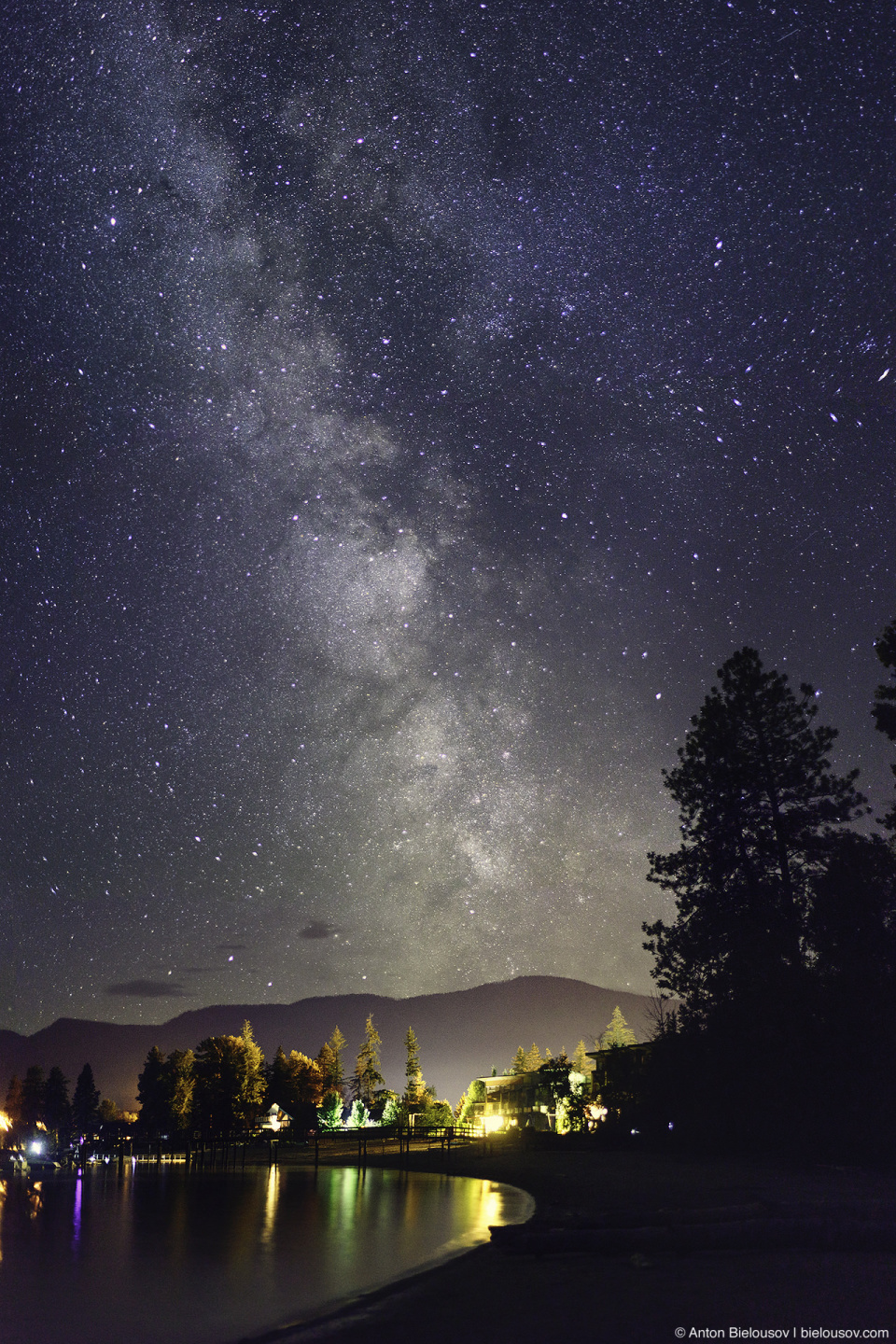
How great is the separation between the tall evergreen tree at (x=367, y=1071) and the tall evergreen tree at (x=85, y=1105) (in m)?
58.5

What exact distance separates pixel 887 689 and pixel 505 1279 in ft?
73.7

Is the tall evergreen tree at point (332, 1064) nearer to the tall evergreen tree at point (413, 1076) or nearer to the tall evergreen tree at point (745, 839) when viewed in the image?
the tall evergreen tree at point (413, 1076)

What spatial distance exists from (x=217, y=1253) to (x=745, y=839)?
22913 mm

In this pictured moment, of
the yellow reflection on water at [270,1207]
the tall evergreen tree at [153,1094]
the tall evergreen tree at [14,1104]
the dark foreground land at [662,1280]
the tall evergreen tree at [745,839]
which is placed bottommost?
the tall evergreen tree at [14,1104]

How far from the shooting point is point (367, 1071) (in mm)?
96312

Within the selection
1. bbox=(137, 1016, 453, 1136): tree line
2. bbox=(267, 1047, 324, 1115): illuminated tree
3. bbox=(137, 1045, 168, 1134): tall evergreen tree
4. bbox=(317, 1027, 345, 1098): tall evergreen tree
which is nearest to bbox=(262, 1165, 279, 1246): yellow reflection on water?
bbox=(137, 1016, 453, 1136): tree line

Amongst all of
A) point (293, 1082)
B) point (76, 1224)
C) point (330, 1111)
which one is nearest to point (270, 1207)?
point (76, 1224)

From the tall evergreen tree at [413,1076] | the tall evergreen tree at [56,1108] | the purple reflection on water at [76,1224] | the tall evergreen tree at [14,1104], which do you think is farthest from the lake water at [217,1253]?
the tall evergreen tree at [14,1104]

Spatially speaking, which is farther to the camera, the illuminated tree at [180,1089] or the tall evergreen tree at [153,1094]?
the tall evergreen tree at [153,1094]

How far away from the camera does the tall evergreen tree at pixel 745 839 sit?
99.7 feet

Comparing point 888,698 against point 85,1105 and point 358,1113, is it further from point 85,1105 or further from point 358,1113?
point 85,1105

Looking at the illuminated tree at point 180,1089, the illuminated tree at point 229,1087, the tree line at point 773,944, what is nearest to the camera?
the tree line at point 773,944

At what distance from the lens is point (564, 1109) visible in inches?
2206

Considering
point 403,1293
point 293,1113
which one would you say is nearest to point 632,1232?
point 403,1293
